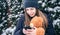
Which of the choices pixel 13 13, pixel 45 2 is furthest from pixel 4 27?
pixel 45 2

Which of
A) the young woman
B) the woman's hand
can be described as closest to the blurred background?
the young woman

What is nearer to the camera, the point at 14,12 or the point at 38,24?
the point at 38,24

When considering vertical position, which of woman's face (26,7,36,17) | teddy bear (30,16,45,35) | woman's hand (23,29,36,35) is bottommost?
woman's hand (23,29,36,35)

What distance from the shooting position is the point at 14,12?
135 inches

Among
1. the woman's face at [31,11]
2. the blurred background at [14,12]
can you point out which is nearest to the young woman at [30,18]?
the woman's face at [31,11]

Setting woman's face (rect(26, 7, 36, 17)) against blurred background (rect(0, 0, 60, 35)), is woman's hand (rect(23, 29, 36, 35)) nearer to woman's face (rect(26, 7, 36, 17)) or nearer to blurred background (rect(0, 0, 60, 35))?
woman's face (rect(26, 7, 36, 17))

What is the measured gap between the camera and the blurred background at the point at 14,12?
3.04m

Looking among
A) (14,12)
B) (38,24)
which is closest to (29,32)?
(38,24)

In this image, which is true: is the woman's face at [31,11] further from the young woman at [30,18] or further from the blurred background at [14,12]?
the blurred background at [14,12]

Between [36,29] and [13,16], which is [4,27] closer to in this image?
[13,16]

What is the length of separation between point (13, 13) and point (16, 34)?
1135 millimetres

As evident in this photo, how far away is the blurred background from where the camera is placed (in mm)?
3035

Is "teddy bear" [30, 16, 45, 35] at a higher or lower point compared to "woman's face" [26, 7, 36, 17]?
lower

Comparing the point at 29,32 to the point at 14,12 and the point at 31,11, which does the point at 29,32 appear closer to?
the point at 31,11
